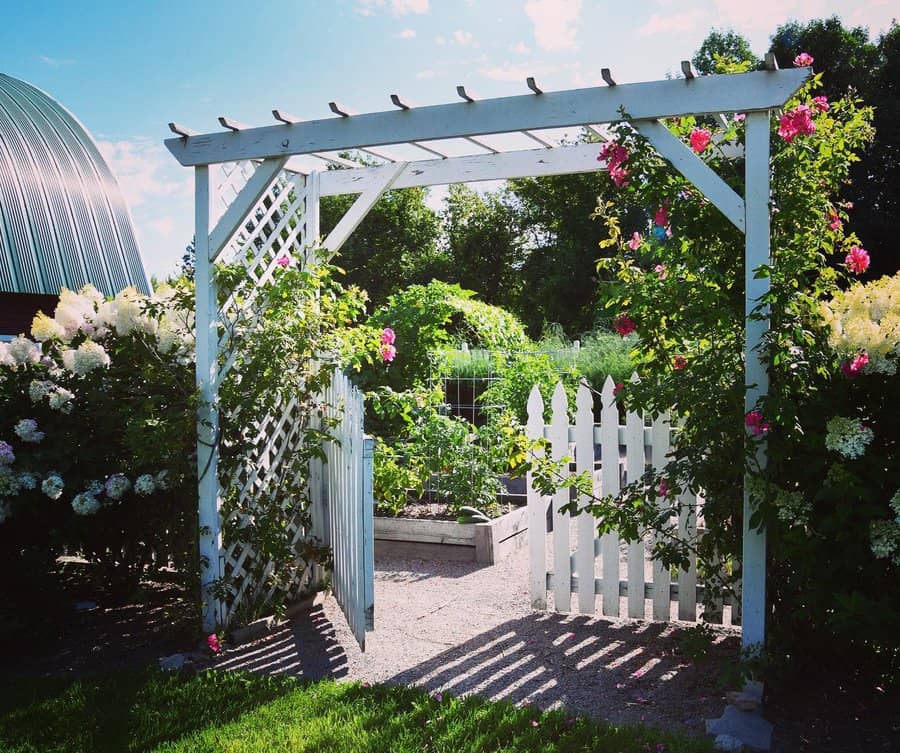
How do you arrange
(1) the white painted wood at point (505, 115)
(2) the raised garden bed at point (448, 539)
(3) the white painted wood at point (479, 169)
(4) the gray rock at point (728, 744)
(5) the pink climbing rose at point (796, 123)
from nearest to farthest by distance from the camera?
(4) the gray rock at point (728, 744), (1) the white painted wood at point (505, 115), (5) the pink climbing rose at point (796, 123), (3) the white painted wood at point (479, 169), (2) the raised garden bed at point (448, 539)

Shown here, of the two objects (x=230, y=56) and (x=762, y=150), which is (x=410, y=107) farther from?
(x=230, y=56)

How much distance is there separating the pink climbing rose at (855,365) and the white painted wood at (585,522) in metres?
1.62

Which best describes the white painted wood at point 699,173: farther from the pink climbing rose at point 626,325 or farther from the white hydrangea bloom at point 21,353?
the white hydrangea bloom at point 21,353

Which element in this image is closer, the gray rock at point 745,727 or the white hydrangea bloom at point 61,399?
the gray rock at point 745,727

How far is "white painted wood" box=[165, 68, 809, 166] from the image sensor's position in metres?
3.32

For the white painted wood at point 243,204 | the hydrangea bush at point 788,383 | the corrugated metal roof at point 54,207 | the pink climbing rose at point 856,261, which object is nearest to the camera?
the hydrangea bush at point 788,383

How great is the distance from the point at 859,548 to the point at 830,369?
0.73m

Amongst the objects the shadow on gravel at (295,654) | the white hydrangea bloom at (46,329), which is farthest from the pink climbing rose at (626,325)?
the white hydrangea bloom at (46,329)

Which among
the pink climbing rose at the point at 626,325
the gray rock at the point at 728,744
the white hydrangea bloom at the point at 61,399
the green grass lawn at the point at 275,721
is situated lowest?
the green grass lawn at the point at 275,721

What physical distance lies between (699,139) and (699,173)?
17.1 inches

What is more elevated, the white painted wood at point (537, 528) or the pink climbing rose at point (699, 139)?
the pink climbing rose at point (699, 139)

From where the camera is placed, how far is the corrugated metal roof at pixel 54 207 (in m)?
12.8

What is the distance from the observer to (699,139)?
3744 mm

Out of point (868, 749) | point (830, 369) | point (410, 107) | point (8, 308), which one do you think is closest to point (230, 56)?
point (8, 308)
